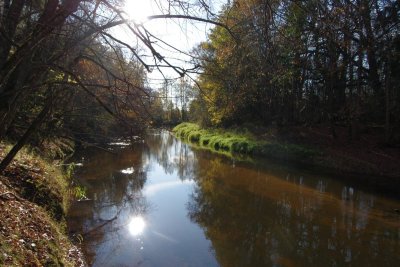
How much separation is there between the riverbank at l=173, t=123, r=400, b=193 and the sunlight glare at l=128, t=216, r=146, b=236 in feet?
30.8

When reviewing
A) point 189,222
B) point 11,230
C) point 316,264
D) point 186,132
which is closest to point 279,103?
point 186,132

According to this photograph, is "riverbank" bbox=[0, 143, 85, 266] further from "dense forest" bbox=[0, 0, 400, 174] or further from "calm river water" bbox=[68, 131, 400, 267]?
"dense forest" bbox=[0, 0, 400, 174]

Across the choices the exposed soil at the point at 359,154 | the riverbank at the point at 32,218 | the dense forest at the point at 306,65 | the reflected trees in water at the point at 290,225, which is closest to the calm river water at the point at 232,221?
the reflected trees in water at the point at 290,225

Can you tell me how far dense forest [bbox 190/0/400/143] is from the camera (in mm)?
2326

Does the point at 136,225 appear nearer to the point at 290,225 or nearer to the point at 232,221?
the point at 232,221

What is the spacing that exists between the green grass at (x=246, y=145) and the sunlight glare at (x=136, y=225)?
490 inches

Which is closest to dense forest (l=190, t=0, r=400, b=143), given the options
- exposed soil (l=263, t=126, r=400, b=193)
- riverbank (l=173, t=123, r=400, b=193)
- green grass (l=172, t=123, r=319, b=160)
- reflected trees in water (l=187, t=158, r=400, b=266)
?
exposed soil (l=263, t=126, r=400, b=193)

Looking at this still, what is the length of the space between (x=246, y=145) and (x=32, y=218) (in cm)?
1921

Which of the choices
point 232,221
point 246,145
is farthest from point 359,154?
point 232,221

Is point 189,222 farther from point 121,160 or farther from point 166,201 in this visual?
point 121,160

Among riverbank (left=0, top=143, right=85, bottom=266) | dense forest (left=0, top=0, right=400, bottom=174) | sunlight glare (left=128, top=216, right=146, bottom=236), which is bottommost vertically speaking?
sunlight glare (left=128, top=216, right=146, bottom=236)

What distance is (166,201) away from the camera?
12.2m

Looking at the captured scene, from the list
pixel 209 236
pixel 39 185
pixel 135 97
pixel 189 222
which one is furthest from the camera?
pixel 189 222

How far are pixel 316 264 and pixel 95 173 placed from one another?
429 inches
